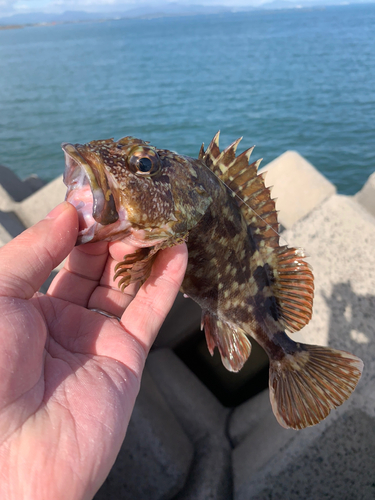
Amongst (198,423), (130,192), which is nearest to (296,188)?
(198,423)

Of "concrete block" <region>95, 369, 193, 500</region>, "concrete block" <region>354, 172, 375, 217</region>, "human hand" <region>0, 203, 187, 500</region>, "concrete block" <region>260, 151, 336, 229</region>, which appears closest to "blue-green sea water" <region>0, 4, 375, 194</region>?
"concrete block" <region>354, 172, 375, 217</region>

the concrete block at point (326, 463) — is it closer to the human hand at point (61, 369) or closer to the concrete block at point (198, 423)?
the concrete block at point (198, 423)

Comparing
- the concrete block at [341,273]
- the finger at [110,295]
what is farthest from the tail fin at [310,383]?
the finger at [110,295]

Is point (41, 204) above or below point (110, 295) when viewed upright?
below

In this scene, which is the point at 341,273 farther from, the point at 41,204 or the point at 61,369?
the point at 41,204

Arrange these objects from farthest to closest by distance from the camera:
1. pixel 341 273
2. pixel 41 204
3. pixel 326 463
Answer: pixel 41 204 < pixel 341 273 < pixel 326 463

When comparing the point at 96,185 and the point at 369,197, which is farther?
the point at 369,197

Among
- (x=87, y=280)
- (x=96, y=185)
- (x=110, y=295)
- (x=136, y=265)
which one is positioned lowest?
(x=110, y=295)

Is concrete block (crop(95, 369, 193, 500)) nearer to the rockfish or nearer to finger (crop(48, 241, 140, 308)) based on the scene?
the rockfish
